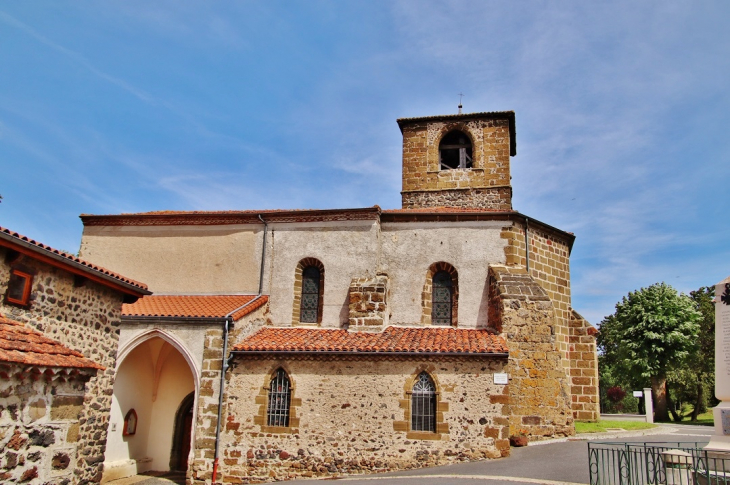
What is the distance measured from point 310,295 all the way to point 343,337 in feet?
8.20

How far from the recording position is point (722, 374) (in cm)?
834

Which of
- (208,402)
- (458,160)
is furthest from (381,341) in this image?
(458,160)

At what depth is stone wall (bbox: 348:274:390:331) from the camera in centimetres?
1602

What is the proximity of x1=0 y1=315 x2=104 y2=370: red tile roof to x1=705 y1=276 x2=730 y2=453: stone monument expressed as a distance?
32.1ft

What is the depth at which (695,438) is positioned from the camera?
16.0m

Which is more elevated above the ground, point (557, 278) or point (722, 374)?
point (557, 278)

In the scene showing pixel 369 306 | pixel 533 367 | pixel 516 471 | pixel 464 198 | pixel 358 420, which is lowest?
pixel 516 471

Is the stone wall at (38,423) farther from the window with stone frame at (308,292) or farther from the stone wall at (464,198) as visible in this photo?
the stone wall at (464,198)

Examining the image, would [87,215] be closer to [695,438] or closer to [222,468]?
[222,468]

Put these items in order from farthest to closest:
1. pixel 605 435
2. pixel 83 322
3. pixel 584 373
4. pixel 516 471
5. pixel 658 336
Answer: pixel 658 336 < pixel 584 373 < pixel 605 435 < pixel 516 471 < pixel 83 322

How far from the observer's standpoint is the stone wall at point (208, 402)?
47.1ft

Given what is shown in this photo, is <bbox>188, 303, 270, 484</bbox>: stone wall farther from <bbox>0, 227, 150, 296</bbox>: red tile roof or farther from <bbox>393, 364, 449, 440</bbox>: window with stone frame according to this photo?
<bbox>393, 364, 449, 440</bbox>: window with stone frame

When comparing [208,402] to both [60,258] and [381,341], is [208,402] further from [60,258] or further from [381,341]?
[60,258]

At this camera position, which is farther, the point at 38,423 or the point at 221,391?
the point at 221,391
